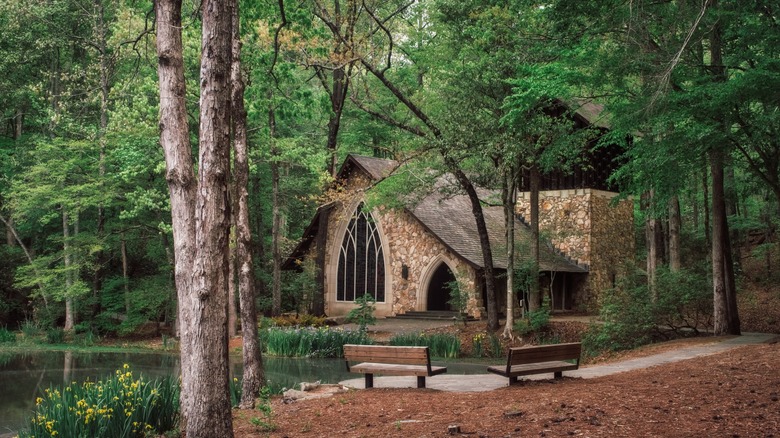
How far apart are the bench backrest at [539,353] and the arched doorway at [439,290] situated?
1719cm

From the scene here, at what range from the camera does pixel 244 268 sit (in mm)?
9688

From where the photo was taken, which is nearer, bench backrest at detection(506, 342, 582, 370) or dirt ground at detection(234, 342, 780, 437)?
dirt ground at detection(234, 342, 780, 437)

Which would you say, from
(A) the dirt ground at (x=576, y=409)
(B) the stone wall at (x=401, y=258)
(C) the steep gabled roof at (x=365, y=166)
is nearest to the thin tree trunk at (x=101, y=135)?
(B) the stone wall at (x=401, y=258)

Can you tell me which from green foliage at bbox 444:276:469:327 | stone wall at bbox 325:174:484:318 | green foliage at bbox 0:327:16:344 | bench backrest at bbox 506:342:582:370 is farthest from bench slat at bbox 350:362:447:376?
green foliage at bbox 0:327:16:344

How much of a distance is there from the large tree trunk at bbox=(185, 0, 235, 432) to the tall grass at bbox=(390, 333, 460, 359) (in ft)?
34.1

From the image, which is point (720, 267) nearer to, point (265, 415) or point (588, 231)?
point (588, 231)

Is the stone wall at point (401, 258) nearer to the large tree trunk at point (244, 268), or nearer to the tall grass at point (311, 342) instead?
the tall grass at point (311, 342)

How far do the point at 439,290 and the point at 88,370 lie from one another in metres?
15.3

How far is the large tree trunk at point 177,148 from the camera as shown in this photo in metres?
6.62

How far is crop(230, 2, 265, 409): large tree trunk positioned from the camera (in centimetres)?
948

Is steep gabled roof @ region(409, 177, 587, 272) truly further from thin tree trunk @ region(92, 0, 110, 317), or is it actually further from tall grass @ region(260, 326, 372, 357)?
thin tree trunk @ region(92, 0, 110, 317)

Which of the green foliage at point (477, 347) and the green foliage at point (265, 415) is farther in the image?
the green foliage at point (477, 347)

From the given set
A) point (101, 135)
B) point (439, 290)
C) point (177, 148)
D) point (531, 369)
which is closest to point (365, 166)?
point (439, 290)

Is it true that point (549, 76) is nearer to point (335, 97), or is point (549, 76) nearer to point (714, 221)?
point (714, 221)
